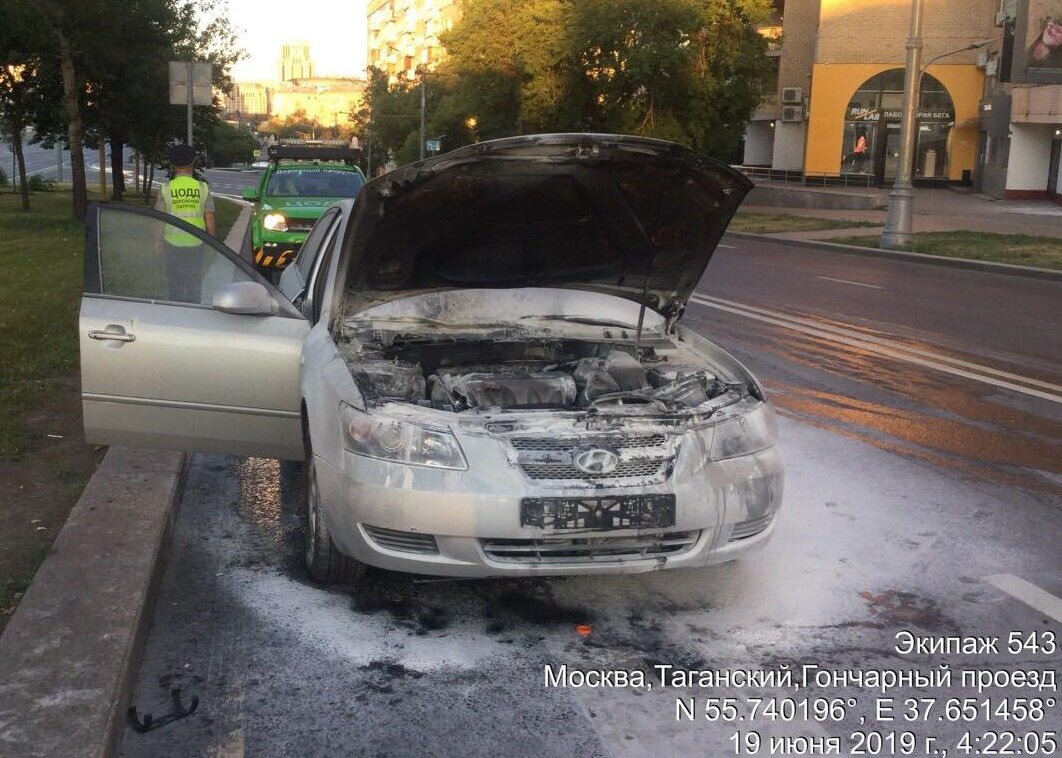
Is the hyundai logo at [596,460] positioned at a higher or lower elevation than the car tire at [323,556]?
higher

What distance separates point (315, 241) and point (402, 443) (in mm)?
2727

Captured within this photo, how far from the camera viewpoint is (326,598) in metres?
4.88

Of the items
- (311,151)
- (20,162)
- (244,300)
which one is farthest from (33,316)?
(20,162)

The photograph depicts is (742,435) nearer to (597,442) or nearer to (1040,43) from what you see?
(597,442)

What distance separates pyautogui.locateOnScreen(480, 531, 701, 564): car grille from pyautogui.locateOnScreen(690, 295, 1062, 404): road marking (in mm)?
5783

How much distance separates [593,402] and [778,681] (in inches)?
52.3

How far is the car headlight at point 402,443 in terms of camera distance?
4.41 metres

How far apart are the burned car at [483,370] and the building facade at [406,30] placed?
343 feet

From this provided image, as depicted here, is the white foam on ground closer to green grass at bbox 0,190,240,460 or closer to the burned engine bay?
the burned engine bay

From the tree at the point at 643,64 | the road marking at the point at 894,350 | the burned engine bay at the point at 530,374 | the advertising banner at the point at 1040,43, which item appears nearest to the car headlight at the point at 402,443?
the burned engine bay at the point at 530,374

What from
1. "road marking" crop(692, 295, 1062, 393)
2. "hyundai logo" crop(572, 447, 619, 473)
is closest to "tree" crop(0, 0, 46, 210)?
"road marking" crop(692, 295, 1062, 393)

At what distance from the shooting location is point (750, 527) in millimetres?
4754

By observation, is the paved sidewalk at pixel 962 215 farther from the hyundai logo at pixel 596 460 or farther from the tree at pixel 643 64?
the hyundai logo at pixel 596 460

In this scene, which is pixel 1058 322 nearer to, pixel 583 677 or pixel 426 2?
pixel 583 677
